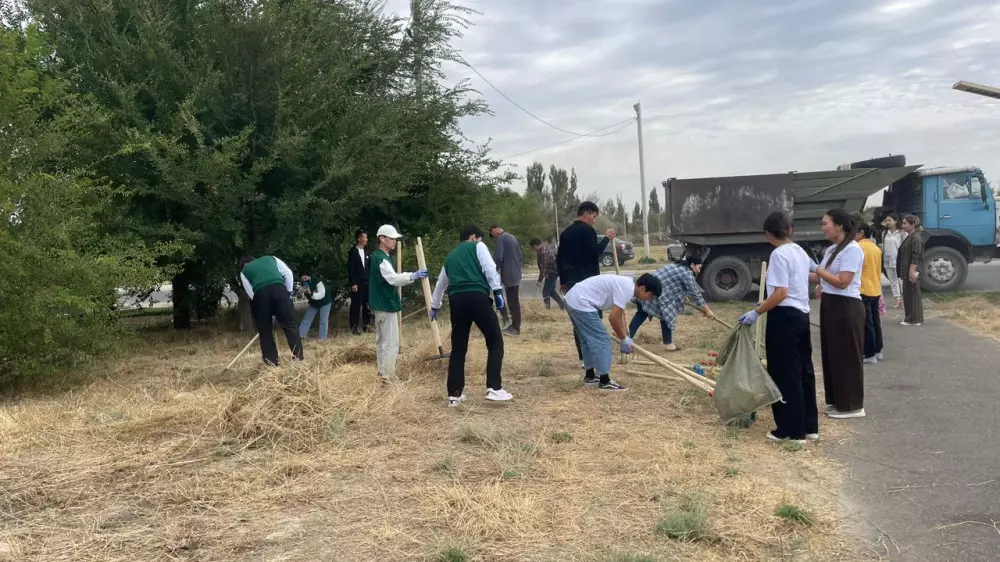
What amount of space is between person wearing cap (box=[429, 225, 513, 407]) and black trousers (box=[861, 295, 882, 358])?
163 inches

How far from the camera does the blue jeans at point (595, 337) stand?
20.4ft

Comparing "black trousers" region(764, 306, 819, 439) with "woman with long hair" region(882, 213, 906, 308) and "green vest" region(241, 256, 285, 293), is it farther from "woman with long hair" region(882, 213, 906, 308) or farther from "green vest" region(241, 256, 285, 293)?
"woman with long hair" region(882, 213, 906, 308)

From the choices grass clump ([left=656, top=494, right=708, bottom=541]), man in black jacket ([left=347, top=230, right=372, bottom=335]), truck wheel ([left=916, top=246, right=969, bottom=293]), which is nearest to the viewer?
grass clump ([left=656, top=494, right=708, bottom=541])

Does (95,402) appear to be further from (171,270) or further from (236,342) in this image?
(236,342)

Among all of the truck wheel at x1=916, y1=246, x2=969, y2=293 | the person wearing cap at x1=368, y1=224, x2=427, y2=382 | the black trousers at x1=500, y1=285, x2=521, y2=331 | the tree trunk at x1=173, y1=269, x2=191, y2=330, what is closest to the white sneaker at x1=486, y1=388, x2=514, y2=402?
the person wearing cap at x1=368, y1=224, x2=427, y2=382

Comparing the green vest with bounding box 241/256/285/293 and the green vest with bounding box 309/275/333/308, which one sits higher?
the green vest with bounding box 241/256/285/293

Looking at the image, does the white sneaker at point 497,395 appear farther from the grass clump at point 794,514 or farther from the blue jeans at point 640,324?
the grass clump at point 794,514

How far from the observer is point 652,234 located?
170 feet

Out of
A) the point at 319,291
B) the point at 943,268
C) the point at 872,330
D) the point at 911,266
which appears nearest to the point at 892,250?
the point at 911,266

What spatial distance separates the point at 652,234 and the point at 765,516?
49.6 m

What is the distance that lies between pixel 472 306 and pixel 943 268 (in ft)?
38.2

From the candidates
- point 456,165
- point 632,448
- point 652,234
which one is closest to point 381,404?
point 632,448

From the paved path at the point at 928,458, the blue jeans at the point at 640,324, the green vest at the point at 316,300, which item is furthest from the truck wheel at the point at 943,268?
the green vest at the point at 316,300

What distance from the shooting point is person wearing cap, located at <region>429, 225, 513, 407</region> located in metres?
5.89
